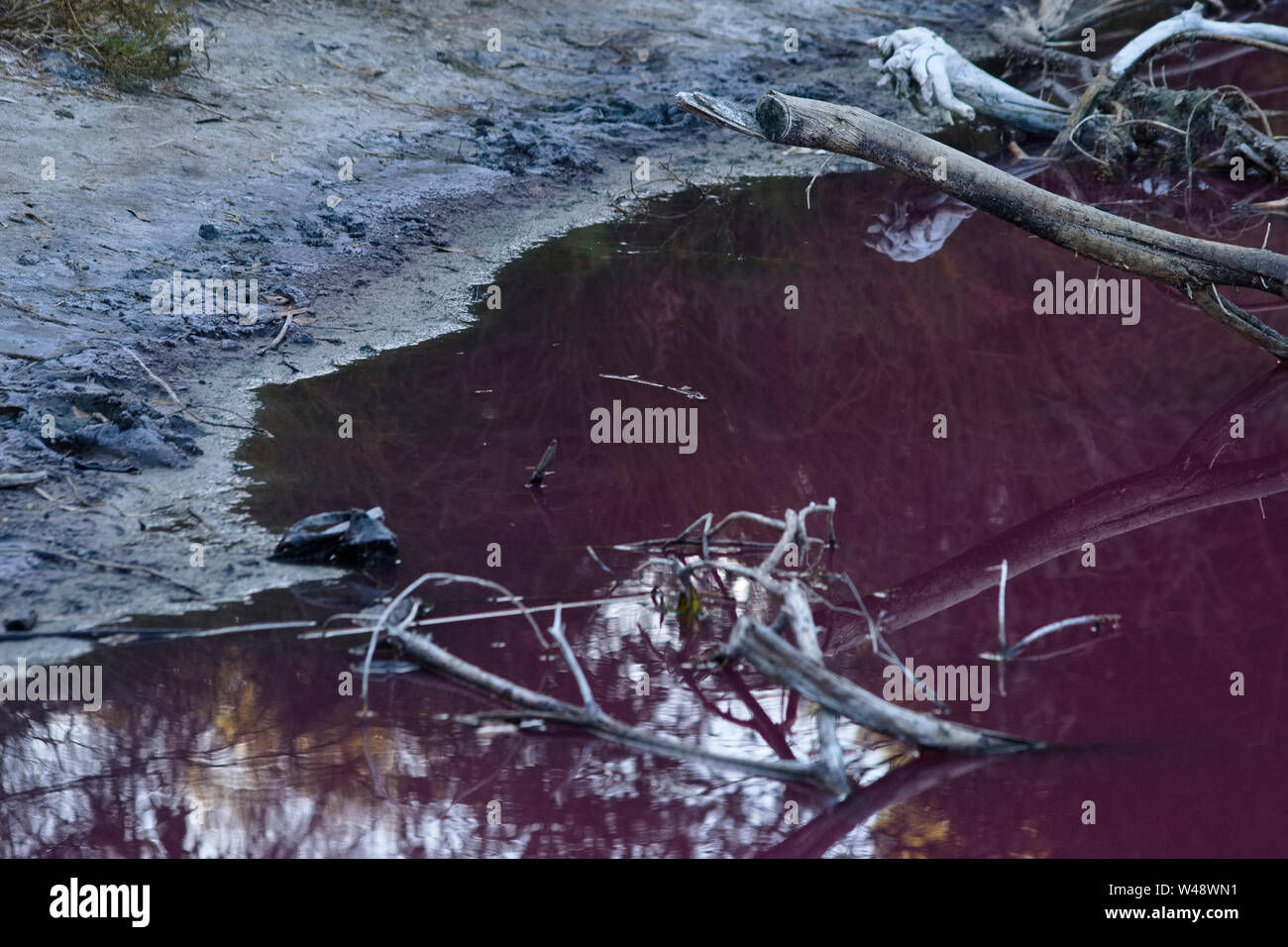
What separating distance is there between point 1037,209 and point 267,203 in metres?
3.75

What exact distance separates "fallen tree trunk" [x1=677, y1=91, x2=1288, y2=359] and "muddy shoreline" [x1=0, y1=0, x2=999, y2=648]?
1774 millimetres

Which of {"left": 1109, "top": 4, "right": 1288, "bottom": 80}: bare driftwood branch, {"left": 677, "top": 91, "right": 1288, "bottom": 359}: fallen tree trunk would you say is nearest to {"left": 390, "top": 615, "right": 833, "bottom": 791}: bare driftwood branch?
{"left": 677, "top": 91, "right": 1288, "bottom": 359}: fallen tree trunk

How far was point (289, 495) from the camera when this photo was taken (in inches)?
157

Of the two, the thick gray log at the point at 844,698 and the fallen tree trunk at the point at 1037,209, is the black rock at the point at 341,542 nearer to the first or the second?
the thick gray log at the point at 844,698

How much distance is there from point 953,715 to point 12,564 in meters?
2.61

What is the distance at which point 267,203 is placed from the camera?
616 centimetres

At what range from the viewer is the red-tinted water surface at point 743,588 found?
2668mm

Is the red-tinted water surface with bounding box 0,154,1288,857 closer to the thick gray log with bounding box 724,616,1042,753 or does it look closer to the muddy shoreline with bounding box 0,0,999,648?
the thick gray log with bounding box 724,616,1042,753

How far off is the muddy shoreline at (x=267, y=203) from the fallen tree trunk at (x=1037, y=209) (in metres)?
1.77

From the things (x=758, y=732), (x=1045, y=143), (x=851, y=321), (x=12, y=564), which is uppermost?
(x=1045, y=143)

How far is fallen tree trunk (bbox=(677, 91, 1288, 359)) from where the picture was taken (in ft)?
15.4

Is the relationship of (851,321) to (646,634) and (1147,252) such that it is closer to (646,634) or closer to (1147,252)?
(1147,252)
